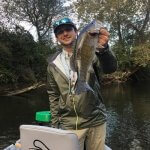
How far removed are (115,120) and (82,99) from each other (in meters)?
11.7

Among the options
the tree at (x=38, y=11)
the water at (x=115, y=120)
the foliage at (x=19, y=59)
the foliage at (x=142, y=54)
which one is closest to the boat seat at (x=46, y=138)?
the water at (x=115, y=120)

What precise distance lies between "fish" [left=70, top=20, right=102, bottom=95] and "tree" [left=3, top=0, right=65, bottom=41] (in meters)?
36.9

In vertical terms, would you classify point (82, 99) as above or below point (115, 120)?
above

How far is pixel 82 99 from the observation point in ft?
12.9

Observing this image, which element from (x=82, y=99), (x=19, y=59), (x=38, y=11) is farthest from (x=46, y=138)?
(x=38, y=11)

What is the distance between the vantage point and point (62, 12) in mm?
42562

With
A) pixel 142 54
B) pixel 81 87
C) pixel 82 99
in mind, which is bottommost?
pixel 82 99

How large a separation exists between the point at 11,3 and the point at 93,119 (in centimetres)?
3720

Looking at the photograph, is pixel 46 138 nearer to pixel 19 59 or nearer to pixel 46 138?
pixel 46 138

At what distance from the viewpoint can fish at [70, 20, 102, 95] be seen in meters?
3.09

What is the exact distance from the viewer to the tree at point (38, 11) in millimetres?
40219

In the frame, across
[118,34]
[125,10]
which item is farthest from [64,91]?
[118,34]

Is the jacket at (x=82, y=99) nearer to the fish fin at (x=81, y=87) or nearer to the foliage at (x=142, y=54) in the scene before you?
the fish fin at (x=81, y=87)

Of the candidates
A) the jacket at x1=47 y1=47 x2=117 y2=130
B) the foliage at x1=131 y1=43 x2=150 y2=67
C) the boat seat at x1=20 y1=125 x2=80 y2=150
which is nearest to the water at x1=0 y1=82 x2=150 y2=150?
the boat seat at x1=20 y1=125 x2=80 y2=150
